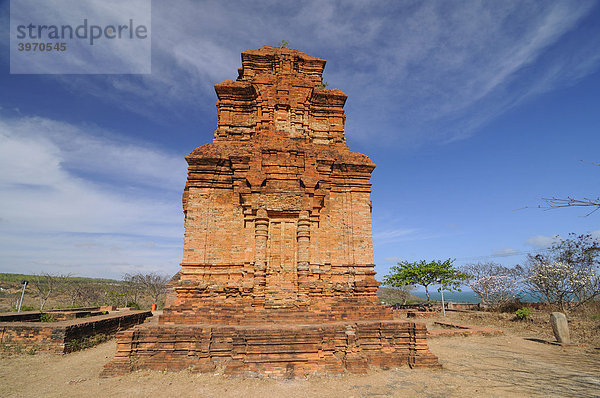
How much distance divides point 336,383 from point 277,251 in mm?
3717

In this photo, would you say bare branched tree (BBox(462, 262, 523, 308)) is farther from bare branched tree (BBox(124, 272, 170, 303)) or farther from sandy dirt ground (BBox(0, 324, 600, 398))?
bare branched tree (BBox(124, 272, 170, 303))

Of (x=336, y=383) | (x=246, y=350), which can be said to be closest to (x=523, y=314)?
(x=336, y=383)

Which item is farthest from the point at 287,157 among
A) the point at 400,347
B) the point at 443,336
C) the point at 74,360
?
the point at 443,336

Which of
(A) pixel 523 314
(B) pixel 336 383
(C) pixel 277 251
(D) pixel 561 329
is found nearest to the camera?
(B) pixel 336 383

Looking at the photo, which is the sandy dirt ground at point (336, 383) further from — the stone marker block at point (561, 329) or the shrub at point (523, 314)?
the shrub at point (523, 314)

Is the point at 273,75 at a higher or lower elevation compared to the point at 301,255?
higher

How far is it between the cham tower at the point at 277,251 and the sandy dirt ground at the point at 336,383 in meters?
0.37

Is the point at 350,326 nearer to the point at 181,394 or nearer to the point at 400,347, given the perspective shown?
the point at 400,347

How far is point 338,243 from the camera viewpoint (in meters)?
10.2

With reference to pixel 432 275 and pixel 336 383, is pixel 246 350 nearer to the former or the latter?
pixel 336 383

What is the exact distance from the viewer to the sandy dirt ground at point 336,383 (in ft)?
20.5

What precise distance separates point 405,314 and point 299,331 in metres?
18.9

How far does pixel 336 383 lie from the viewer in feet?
22.0

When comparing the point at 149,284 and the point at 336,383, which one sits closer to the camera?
the point at 336,383
